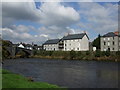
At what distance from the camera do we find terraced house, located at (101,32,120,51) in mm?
98300

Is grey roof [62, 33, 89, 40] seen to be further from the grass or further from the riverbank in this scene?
the grass

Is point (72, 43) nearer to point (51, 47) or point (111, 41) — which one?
point (51, 47)

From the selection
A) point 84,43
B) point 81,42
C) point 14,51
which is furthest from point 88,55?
point 14,51

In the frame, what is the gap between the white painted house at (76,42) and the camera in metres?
117

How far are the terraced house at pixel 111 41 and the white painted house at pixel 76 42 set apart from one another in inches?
582

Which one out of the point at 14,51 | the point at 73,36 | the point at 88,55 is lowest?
the point at 88,55

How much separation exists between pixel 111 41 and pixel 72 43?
29528 millimetres

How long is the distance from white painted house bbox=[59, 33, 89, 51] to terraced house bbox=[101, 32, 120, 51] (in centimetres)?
1478

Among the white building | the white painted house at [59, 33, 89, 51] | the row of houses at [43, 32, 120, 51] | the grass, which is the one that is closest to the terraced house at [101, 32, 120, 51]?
the row of houses at [43, 32, 120, 51]

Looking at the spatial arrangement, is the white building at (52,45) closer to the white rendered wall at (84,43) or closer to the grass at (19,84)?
the white rendered wall at (84,43)

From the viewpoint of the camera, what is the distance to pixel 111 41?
10050cm

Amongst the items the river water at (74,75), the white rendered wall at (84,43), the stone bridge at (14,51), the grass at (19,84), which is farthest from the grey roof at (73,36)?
the grass at (19,84)

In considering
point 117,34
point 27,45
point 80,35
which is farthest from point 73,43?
point 27,45

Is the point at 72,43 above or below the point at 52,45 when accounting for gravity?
above
